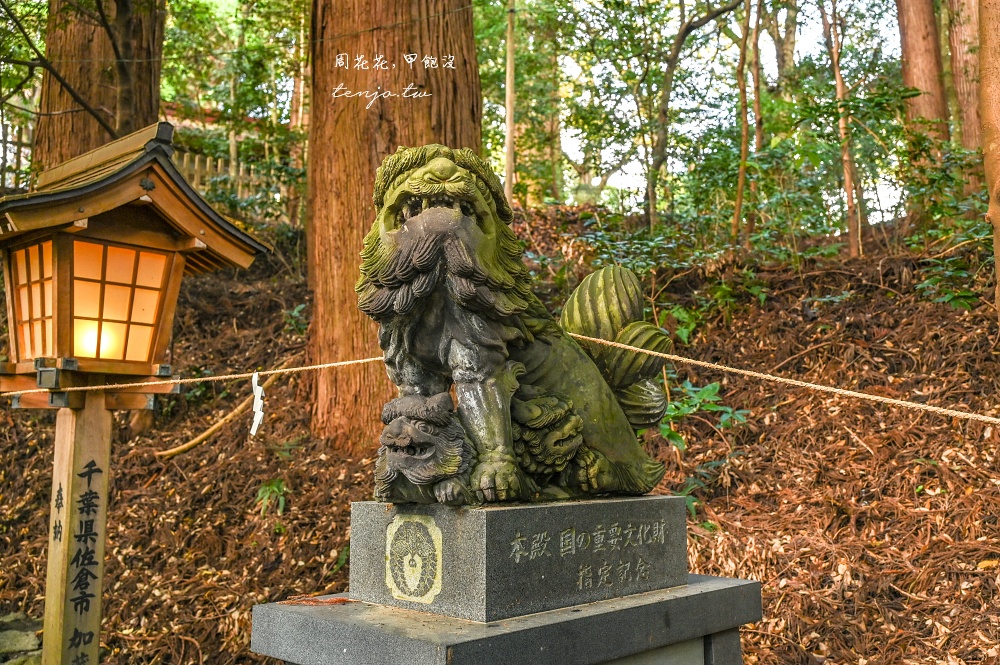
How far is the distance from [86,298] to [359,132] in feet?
7.82

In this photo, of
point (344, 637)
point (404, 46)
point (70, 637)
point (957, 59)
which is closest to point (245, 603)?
point (70, 637)

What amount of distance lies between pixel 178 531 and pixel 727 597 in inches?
147

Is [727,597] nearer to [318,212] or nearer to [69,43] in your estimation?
[318,212]

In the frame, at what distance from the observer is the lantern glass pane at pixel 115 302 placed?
11.8 feet

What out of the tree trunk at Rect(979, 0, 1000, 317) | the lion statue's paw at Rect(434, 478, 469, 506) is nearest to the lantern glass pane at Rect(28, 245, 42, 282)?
the lion statue's paw at Rect(434, 478, 469, 506)

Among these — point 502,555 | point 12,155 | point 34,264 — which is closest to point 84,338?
point 34,264

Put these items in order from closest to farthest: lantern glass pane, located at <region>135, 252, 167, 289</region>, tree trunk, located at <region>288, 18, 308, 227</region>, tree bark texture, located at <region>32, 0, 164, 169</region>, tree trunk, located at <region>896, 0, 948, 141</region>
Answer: lantern glass pane, located at <region>135, 252, 167, 289</region>
tree bark texture, located at <region>32, 0, 164, 169</region>
tree trunk, located at <region>896, 0, 948, 141</region>
tree trunk, located at <region>288, 18, 308, 227</region>

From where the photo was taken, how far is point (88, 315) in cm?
352

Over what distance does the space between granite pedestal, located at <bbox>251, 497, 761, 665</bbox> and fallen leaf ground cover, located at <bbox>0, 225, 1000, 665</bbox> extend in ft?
5.06

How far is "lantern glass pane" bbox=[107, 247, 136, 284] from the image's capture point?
143 inches

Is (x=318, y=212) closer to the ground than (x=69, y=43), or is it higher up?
closer to the ground

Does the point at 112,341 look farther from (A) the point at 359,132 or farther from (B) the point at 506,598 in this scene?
(A) the point at 359,132

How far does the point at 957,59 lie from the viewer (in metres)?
8.72

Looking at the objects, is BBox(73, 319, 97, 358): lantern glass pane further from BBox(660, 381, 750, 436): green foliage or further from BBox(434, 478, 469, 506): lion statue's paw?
BBox(660, 381, 750, 436): green foliage
